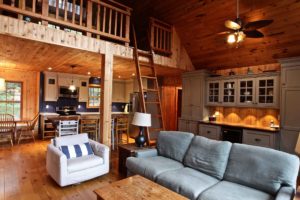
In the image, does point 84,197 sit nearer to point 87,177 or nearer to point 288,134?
point 87,177

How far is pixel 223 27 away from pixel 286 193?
12.3 feet

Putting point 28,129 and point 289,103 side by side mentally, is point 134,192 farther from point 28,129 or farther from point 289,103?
point 28,129

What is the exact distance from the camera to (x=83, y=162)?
319 cm

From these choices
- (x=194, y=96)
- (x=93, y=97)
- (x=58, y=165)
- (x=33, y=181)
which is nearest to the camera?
(x=58, y=165)

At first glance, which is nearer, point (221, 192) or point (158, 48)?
point (221, 192)

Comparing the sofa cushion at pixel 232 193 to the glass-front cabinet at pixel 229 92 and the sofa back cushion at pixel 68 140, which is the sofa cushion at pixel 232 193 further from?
the glass-front cabinet at pixel 229 92

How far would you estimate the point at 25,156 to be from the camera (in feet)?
15.0

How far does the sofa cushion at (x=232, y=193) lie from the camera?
6.53 feet

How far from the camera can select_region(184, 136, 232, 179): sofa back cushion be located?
101 inches

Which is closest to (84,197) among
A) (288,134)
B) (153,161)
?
(153,161)

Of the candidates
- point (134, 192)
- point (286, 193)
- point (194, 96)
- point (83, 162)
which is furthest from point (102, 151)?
point (194, 96)

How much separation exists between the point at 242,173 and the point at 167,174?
0.95 m

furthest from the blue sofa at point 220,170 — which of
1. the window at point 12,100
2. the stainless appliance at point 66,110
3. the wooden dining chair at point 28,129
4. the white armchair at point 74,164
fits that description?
the window at point 12,100

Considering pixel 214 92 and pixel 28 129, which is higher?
pixel 214 92
